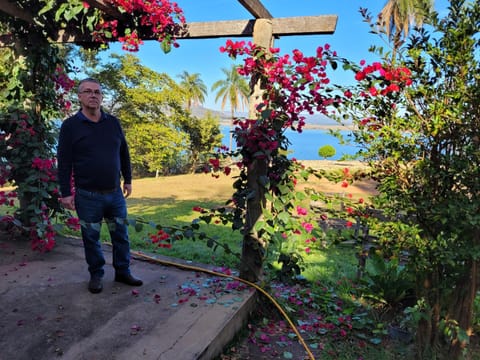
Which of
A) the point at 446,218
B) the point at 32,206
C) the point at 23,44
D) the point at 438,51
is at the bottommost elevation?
the point at 32,206

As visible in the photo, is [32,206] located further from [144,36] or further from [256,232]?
[256,232]

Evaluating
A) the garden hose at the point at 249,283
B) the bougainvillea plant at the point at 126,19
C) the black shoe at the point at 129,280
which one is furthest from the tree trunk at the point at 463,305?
the bougainvillea plant at the point at 126,19

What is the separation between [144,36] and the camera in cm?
300

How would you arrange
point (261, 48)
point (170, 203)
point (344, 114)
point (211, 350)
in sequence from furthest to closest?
point (170, 203) → point (261, 48) → point (344, 114) → point (211, 350)

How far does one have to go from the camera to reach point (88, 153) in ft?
7.77

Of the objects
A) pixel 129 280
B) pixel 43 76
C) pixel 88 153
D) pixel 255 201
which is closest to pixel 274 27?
pixel 255 201

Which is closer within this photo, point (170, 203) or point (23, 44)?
point (23, 44)

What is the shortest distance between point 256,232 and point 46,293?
165 cm

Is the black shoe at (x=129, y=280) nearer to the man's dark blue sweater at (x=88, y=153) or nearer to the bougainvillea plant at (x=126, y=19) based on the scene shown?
the man's dark blue sweater at (x=88, y=153)

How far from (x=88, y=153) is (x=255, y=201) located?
1.29 meters

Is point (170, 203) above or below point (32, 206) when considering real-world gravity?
below

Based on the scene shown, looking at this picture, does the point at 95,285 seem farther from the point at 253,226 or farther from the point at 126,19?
the point at 126,19

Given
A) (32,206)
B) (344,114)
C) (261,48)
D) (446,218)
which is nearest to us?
(446,218)

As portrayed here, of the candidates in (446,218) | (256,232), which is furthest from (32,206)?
(446,218)
